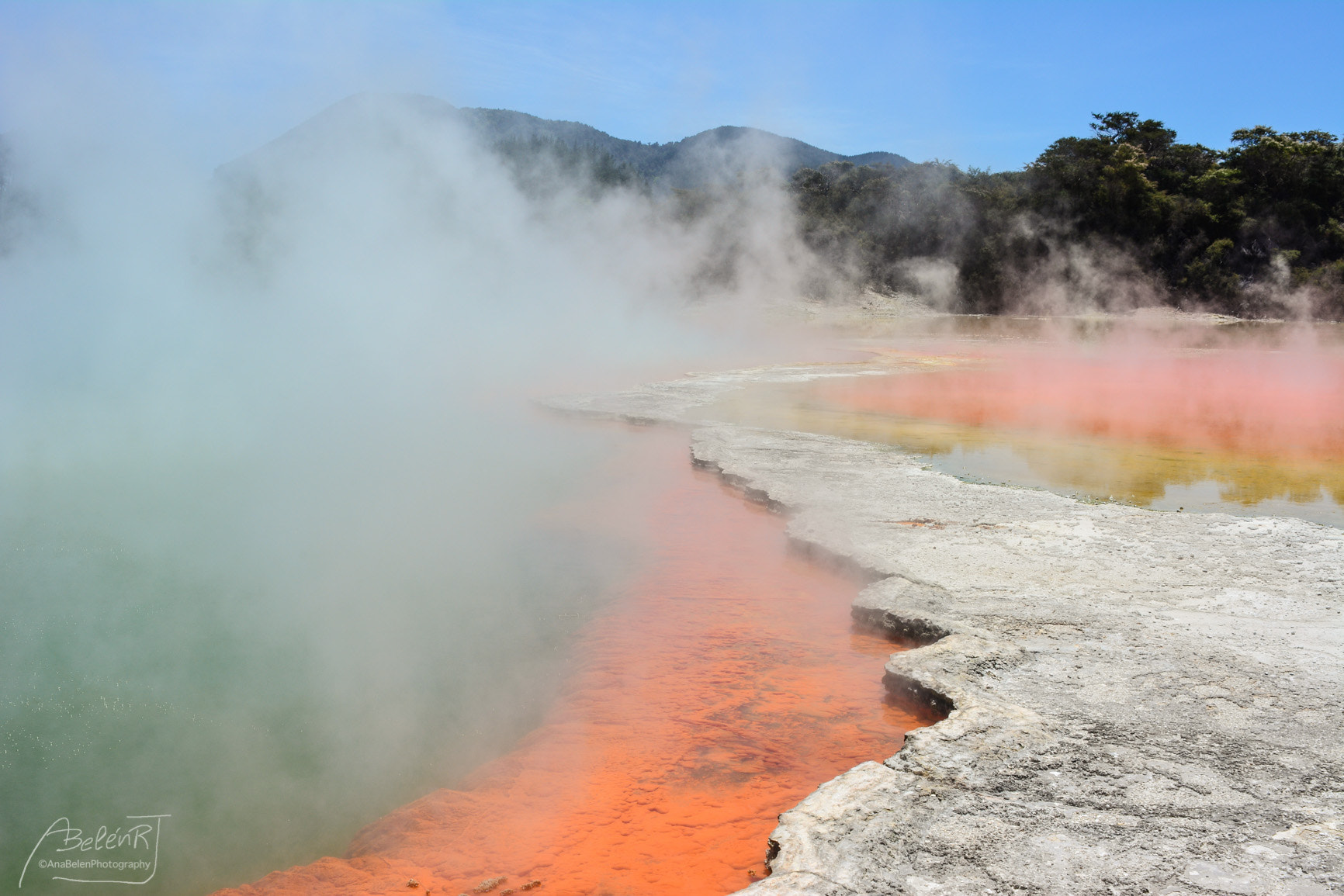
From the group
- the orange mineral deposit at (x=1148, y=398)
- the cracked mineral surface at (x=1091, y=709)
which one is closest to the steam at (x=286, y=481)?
the cracked mineral surface at (x=1091, y=709)

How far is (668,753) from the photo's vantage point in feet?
8.98

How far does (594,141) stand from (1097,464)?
38671mm

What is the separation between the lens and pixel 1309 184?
23.8 m

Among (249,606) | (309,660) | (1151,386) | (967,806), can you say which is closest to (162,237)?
(249,606)

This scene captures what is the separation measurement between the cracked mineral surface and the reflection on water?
2.13 ft

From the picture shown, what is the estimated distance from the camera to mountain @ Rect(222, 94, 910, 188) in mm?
12133

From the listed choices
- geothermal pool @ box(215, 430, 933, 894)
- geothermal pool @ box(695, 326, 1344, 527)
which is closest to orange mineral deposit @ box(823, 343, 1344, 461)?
geothermal pool @ box(695, 326, 1344, 527)

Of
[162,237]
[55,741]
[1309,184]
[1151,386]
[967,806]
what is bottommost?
[55,741]

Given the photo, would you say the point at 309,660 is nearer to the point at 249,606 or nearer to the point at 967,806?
the point at 249,606

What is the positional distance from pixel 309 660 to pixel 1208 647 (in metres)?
3.31

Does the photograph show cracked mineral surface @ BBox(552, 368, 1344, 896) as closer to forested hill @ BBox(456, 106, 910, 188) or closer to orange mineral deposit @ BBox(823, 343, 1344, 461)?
orange mineral deposit @ BBox(823, 343, 1344, 461)
